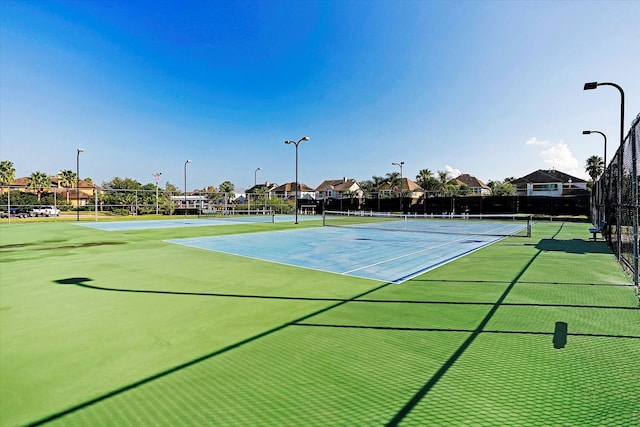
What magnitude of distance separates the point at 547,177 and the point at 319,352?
260 ft

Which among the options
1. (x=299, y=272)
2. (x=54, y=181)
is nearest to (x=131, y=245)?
(x=299, y=272)

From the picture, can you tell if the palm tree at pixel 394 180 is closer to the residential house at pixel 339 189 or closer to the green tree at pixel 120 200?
the residential house at pixel 339 189

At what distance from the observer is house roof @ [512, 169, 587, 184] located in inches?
2623

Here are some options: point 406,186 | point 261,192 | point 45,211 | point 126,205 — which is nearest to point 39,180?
point 45,211

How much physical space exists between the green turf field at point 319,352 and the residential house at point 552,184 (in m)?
67.2

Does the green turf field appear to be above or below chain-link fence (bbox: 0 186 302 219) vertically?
below

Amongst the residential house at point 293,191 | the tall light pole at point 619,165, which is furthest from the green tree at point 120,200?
the residential house at point 293,191

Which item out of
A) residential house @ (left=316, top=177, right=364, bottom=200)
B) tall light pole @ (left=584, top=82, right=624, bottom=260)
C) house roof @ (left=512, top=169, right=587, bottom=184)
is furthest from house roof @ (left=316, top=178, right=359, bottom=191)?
tall light pole @ (left=584, top=82, right=624, bottom=260)

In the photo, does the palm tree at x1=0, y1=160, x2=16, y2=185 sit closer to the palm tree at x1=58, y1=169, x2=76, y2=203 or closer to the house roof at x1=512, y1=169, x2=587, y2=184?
the palm tree at x1=58, y1=169, x2=76, y2=203

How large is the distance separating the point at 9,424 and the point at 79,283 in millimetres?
5370

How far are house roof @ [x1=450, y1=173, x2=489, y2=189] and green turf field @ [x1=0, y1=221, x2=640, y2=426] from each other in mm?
84677

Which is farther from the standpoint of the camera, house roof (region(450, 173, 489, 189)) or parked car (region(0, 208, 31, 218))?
house roof (region(450, 173, 489, 189))

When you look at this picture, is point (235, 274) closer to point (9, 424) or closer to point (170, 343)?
point (170, 343)

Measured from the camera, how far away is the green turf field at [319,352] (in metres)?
2.76
